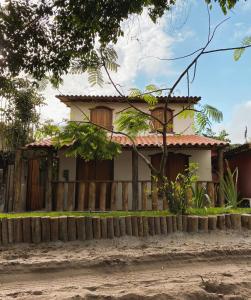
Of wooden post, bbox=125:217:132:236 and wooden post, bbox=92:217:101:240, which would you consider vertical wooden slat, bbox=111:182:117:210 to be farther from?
wooden post, bbox=92:217:101:240

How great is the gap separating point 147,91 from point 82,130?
1475 mm

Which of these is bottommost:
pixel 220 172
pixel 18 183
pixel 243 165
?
pixel 18 183

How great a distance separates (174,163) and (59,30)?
819cm

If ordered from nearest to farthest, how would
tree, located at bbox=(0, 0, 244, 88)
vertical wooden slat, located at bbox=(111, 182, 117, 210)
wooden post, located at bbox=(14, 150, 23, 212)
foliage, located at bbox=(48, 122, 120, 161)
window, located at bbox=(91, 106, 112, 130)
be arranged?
tree, located at bbox=(0, 0, 244, 88) → foliage, located at bbox=(48, 122, 120, 161) → wooden post, located at bbox=(14, 150, 23, 212) → vertical wooden slat, located at bbox=(111, 182, 117, 210) → window, located at bbox=(91, 106, 112, 130)

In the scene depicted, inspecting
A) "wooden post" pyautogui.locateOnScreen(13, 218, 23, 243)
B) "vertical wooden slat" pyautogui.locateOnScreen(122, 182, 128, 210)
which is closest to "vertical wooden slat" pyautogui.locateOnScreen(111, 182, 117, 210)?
"vertical wooden slat" pyautogui.locateOnScreen(122, 182, 128, 210)

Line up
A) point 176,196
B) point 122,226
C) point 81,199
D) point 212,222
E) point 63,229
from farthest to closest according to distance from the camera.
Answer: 1. point 81,199
2. point 176,196
3. point 212,222
4. point 122,226
5. point 63,229

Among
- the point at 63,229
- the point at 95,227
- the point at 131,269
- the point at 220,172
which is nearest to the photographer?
the point at 131,269

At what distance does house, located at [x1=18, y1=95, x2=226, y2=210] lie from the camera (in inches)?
396

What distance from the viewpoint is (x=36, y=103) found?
48.5 ft

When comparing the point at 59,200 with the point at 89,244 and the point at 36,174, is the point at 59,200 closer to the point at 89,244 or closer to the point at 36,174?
the point at 36,174

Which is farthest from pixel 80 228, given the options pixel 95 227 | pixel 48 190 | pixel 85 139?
pixel 48 190

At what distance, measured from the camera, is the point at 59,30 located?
493 cm

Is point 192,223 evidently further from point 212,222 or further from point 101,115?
point 101,115

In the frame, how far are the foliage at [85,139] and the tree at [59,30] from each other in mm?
1281
